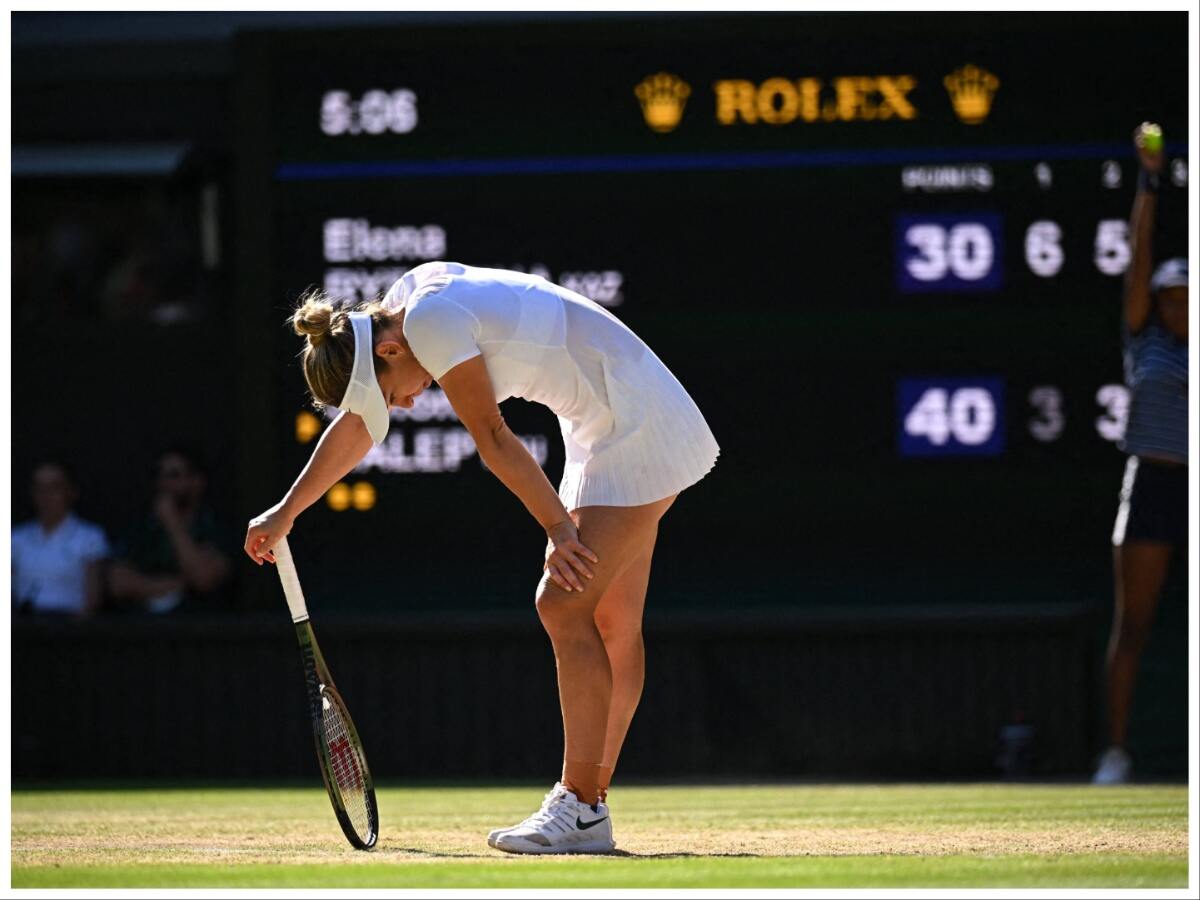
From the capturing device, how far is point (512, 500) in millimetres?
8430

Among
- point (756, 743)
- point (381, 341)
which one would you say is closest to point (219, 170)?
point (756, 743)

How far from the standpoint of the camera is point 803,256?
8469 millimetres

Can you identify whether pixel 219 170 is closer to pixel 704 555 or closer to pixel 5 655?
pixel 704 555

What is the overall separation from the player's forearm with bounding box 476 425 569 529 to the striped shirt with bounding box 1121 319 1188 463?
12.1ft

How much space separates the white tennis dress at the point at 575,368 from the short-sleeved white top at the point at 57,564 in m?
4.65

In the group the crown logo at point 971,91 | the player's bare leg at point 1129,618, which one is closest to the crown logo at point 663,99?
the crown logo at point 971,91

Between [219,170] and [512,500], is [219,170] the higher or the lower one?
the higher one

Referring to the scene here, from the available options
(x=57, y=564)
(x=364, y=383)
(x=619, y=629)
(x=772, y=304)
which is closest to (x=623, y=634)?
(x=619, y=629)

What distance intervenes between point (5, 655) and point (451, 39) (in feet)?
11.4

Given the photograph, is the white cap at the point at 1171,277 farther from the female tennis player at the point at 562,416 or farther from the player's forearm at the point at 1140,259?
the female tennis player at the point at 562,416

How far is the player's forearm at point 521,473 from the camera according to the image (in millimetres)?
4207

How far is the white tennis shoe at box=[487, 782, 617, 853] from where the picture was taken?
431cm

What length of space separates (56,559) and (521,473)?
16.4 feet

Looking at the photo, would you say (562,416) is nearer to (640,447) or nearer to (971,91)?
(640,447)
